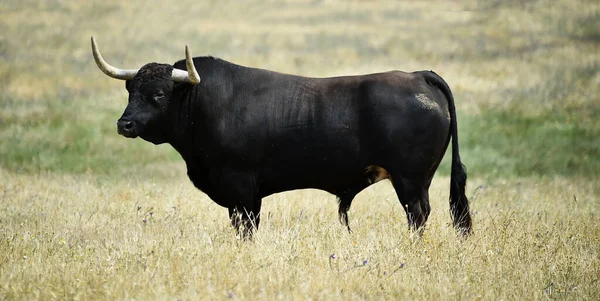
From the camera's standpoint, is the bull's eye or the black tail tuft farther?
the black tail tuft

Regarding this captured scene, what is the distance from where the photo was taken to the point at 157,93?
795cm

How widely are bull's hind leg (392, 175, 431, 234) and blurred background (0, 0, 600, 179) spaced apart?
7.42m

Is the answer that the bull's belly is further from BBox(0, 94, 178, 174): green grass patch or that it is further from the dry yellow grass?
BBox(0, 94, 178, 174): green grass patch

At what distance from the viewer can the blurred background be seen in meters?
16.8

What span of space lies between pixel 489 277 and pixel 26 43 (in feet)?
79.6

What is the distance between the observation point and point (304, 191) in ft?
42.0

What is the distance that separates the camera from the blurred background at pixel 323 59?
1683 centimetres

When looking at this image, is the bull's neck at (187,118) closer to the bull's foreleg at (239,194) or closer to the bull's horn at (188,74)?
the bull's horn at (188,74)

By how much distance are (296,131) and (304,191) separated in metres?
4.84

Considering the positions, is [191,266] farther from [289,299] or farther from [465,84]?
[465,84]

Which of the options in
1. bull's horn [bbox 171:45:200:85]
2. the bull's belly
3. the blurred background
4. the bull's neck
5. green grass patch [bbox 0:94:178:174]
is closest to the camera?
bull's horn [bbox 171:45:200:85]

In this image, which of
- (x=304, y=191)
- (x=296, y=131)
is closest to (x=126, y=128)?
(x=296, y=131)

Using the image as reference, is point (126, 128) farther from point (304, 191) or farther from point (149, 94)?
point (304, 191)

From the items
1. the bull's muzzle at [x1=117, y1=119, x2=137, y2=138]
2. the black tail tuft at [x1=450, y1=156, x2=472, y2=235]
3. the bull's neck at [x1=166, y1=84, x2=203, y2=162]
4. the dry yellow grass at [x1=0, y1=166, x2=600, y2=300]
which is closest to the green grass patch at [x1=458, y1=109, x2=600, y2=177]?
the dry yellow grass at [x1=0, y1=166, x2=600, y2=300]
